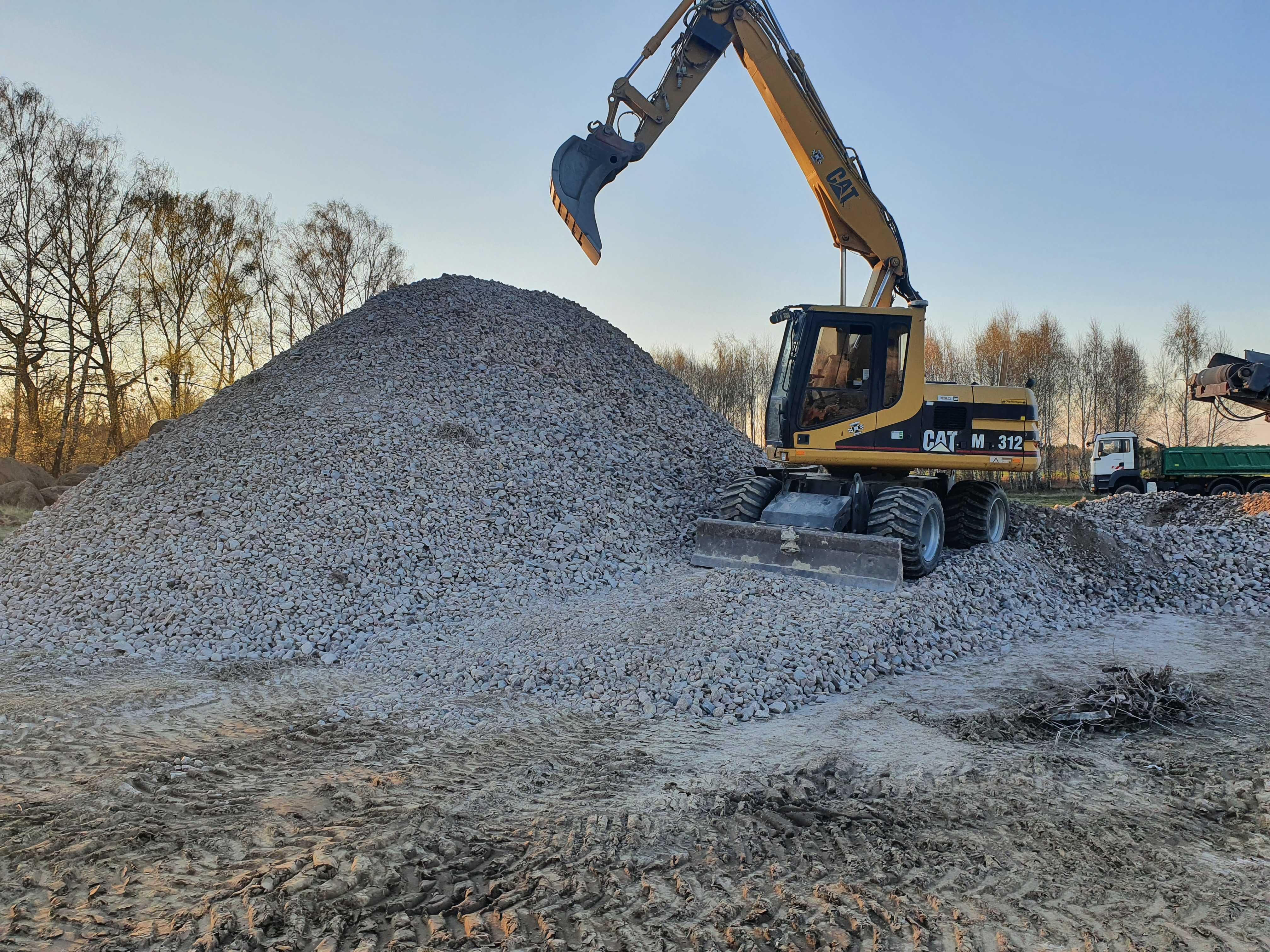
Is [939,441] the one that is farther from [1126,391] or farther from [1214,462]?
[1126,391]

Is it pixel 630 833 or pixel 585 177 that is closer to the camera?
pixel 630 833

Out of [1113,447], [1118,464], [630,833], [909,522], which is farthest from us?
[1113,447]

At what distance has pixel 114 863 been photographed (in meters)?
3.09

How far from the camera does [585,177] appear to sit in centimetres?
869

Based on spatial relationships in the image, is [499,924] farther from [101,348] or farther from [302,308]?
[302,308]

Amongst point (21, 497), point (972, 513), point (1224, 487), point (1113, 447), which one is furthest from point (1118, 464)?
point (21, 497)

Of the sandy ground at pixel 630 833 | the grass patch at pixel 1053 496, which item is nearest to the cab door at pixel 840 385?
the sandy ground at pixel 630 833

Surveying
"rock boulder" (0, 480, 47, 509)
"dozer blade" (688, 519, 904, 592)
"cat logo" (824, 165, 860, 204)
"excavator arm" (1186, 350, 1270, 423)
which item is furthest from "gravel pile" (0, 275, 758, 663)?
"excavator arm" (1186, 350, 1270, 423)

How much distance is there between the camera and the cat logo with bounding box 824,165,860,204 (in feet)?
29.9

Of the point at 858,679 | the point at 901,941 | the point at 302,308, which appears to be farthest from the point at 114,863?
the point at 302,308

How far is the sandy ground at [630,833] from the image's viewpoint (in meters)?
2.65

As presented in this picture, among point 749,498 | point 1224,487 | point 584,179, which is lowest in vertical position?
→ point 749,498

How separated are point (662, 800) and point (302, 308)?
28.4m

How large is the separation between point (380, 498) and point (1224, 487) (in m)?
19.1
